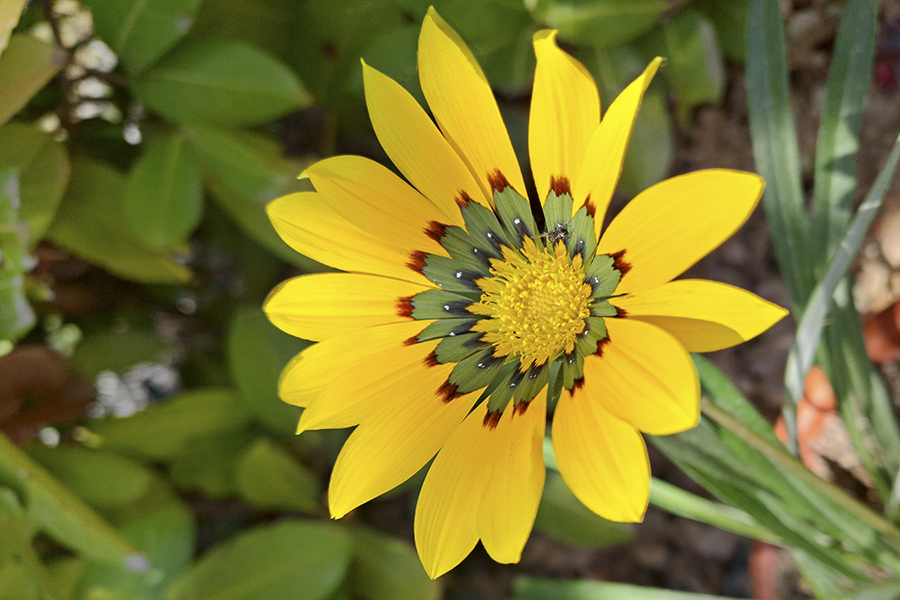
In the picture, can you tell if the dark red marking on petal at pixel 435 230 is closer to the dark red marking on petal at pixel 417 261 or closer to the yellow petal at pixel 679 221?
the dark red marking on petal at pixel 417 261

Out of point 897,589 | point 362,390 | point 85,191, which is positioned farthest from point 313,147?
point 897,589

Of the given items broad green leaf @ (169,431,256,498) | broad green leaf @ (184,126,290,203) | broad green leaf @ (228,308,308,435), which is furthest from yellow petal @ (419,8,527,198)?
broad green leaf @ (169,431,256,498)

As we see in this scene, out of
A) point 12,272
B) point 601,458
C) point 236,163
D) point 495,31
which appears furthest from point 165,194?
point 601,458

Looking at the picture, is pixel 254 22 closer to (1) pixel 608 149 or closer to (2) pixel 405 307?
(2) pixel 405 307

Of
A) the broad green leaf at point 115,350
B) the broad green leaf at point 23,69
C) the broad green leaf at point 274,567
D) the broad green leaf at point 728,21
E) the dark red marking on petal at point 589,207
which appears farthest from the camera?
the broad green leaf at point 115,350

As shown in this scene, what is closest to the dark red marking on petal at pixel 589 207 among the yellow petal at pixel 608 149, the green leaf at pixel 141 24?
the yellow petal at pixel 608 149
